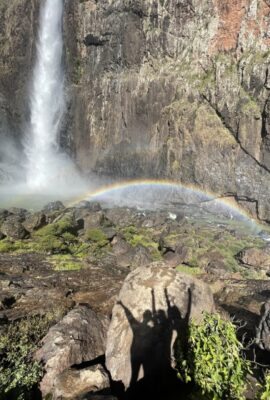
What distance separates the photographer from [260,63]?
142ft

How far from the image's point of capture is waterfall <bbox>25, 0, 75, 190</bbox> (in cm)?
5909

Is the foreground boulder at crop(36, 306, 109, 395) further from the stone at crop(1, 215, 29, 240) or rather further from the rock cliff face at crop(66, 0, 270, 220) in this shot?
the rock cliff face at crop(66, 0, 270, 220)

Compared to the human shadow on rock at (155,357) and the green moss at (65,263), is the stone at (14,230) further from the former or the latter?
the human shadow on rock at (155,357)

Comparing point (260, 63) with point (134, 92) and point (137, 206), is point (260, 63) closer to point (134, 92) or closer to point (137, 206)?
point (134, 92)

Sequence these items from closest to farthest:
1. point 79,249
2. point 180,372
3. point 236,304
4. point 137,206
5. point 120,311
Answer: point 180,372
point 120,311
point 236,304
point 79,249
point 137,206

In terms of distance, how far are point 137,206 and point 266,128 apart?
58.9 ft

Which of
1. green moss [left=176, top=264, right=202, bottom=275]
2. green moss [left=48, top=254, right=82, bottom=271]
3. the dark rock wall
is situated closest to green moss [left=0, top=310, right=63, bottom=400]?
green moss [left=48, top=254, right=82, bottom=271]

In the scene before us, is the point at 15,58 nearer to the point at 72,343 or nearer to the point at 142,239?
the point at 142,239

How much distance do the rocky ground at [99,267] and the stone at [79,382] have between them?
0.08 ft

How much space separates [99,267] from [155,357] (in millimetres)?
11714

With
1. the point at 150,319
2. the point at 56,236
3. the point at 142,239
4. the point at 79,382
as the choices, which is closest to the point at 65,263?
the point at 56,236

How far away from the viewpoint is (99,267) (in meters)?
20.2

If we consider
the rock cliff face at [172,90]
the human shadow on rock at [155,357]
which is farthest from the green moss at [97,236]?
the rock cliff face at [172,90]

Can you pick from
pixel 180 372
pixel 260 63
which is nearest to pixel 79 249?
pixel 180 372
